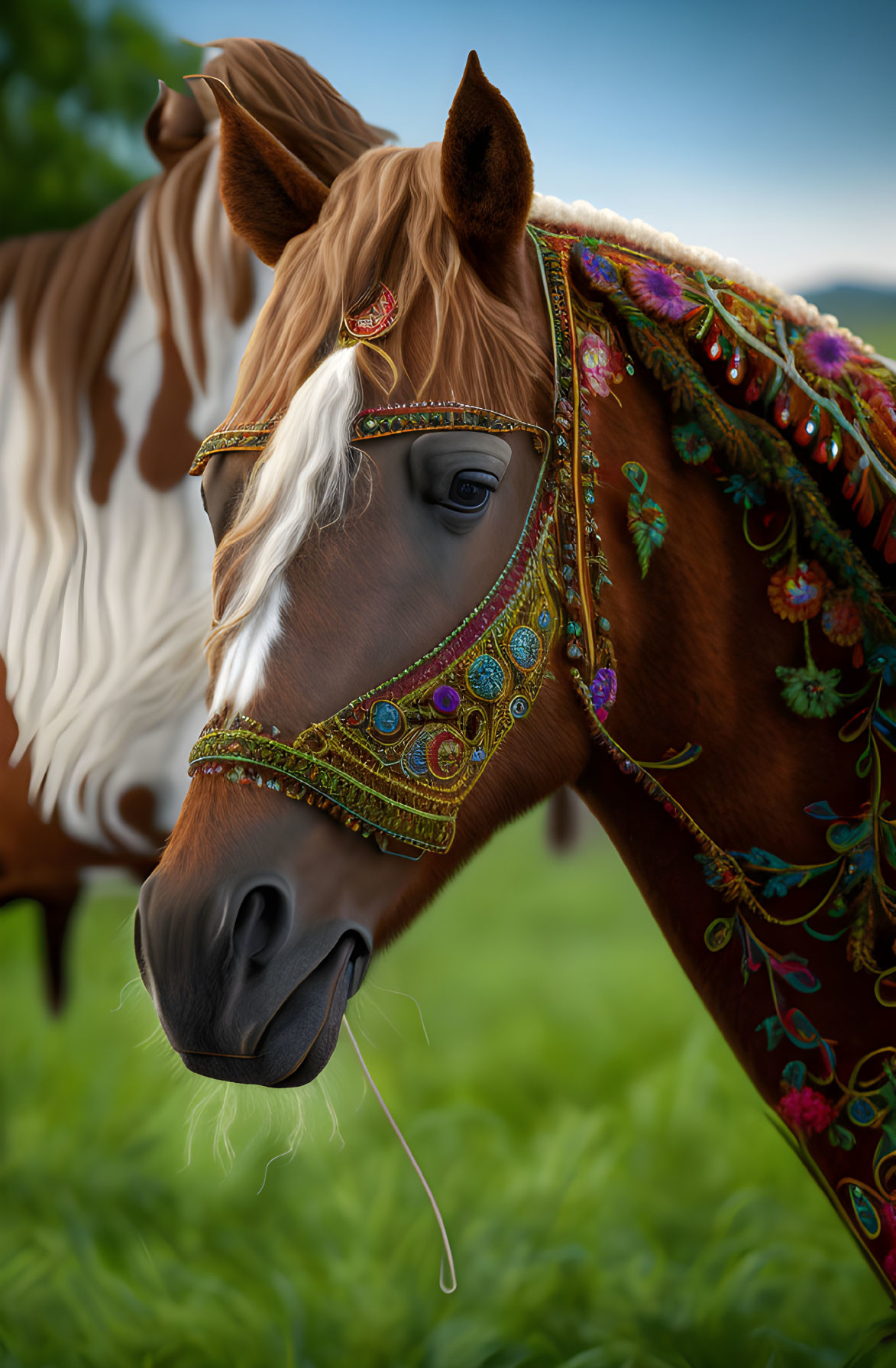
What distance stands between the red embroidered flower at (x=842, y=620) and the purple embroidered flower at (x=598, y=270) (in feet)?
1.21

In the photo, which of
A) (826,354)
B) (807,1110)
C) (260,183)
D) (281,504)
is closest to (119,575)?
(260,183)

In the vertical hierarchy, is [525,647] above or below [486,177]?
below

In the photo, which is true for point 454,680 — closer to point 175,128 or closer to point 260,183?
point 260,183

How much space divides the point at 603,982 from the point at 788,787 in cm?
142

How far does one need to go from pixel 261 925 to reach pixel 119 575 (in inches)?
36.6

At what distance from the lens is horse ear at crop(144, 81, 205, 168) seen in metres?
1.42

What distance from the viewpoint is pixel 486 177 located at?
696 millimetres

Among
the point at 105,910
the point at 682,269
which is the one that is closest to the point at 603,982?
the point at 105,910

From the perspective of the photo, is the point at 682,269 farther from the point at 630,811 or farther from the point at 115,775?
the point at 115,775

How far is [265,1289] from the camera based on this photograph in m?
1.52

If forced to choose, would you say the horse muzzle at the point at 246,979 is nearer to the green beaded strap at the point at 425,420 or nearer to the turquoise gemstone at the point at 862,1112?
the green beaded strap at the point at 425,420

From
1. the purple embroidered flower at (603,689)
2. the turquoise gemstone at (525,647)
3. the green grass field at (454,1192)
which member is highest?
the turquoise gemstone at (525,647)

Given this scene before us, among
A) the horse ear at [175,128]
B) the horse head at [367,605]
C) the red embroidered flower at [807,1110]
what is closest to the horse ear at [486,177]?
the horse head at [367,605]

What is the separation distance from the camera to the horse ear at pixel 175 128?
1.42m
